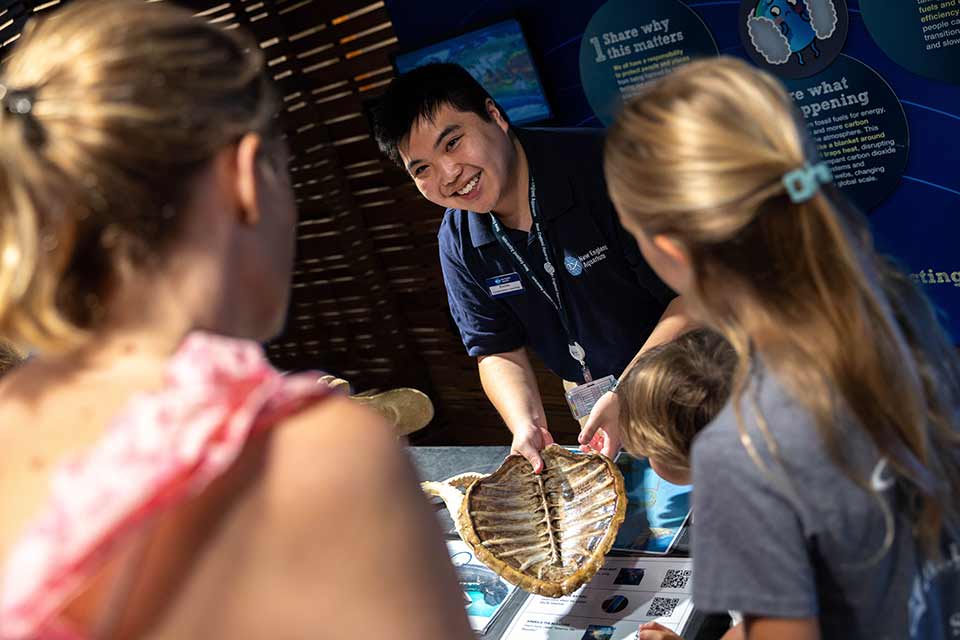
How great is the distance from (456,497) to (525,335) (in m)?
0.82

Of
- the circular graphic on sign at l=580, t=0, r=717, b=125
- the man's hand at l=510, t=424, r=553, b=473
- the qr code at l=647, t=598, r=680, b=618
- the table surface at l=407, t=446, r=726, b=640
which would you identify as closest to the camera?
the qr code at l=647, t=598, r=680, b=618

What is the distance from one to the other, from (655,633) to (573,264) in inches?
50.6

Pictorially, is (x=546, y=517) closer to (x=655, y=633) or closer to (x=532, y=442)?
(x=532, y=442)

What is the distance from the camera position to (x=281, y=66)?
5109 mm

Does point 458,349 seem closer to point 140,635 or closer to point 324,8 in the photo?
point 324,8

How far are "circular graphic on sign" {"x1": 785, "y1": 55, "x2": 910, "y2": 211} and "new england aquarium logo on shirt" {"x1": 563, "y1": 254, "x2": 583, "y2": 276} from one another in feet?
4.09

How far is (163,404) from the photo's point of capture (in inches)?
31.7

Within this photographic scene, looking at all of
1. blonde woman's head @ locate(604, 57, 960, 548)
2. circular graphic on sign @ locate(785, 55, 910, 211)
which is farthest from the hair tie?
circular graphic on sign @ locate(785, 55, 910, 211)

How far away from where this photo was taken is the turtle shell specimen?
1.78 meters

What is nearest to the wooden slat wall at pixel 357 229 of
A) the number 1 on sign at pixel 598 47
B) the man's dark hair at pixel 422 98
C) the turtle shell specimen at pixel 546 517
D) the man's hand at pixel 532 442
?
the number 1 on sign at pixel 598 47

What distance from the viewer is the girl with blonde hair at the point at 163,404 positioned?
2.54 feet

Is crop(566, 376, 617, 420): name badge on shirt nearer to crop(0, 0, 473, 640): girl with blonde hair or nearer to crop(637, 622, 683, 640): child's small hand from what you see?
crop(637, 622, 683, 640): child's small hand

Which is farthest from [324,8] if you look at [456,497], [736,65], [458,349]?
[736,65]

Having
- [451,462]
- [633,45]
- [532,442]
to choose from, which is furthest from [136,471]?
[633,45]
